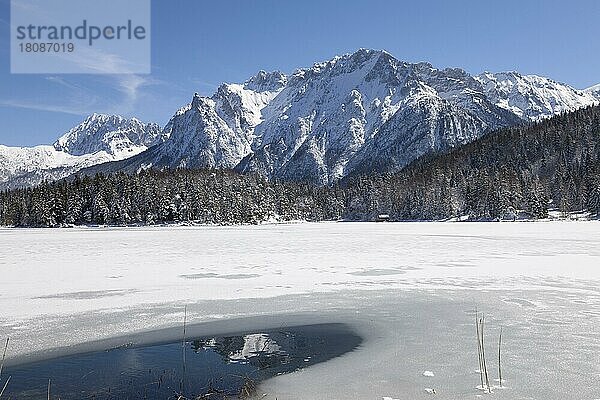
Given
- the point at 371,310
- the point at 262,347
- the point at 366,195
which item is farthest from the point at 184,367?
the point at 366,195

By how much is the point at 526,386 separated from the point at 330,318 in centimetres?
708

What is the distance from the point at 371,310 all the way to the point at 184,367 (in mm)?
7386

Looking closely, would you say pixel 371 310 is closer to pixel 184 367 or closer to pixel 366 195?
pixel 184 367

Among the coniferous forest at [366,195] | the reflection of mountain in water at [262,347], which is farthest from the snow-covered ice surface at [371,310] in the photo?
the coniferous forest at [366,195]

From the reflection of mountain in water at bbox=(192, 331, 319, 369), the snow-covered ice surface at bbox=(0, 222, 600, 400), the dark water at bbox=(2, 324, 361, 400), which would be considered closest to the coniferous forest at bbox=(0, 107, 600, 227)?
the snow-covered ice surface at bbox=(0, 222, 600, 400)

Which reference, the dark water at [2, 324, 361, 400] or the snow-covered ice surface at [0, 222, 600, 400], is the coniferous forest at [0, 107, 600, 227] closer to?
the snow-covered ice surface at [0, 222, 600, 400]

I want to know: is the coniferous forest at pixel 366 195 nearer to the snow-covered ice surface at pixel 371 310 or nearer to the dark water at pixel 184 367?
the snow-covered ice surface at pixel 371 310

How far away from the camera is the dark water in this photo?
9.03 metres

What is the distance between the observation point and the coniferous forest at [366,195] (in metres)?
121

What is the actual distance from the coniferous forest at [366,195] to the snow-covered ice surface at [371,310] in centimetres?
9840

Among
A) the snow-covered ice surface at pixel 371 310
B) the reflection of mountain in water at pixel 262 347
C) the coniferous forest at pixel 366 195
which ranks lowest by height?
the reflection of mountain in water at pixel 262 347

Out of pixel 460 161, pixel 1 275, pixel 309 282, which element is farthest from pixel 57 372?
pixel 460 161

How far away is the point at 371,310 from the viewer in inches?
618

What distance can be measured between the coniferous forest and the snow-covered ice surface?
98.4 metres
